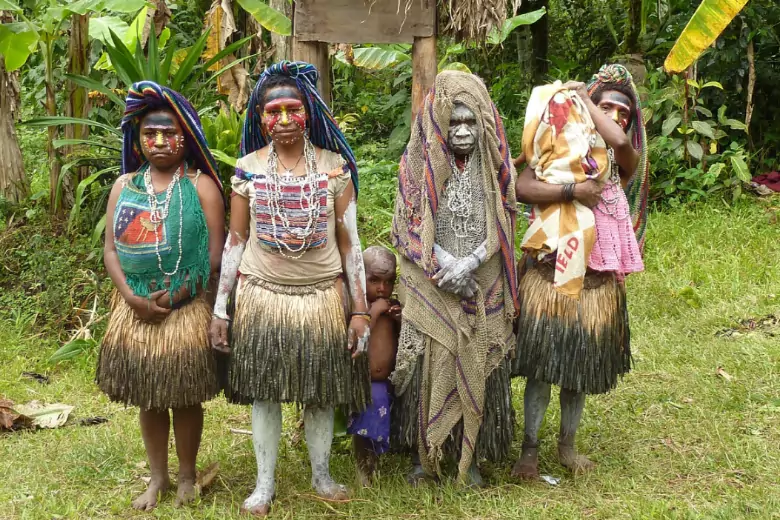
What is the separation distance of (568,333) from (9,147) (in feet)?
17.7

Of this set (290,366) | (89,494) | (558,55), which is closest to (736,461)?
(290,366)

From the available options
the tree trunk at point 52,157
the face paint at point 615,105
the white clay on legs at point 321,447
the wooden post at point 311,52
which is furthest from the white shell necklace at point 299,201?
the tree trunk at point 52,157

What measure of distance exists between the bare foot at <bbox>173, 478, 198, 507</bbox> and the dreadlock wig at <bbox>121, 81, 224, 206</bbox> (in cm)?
135

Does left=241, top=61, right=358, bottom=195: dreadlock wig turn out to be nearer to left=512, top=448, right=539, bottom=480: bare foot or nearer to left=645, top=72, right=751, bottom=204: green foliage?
left=512, top=448, right=539, bottom=480: bare foot

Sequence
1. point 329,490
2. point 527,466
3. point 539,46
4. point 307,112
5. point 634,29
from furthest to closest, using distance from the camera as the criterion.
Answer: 1. point 539,46
2. point 634,29
3. point 527,466
4. point 329,490
5. point 307,112

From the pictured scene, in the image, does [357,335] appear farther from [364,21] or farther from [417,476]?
[364,21]

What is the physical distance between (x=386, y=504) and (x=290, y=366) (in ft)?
2.58

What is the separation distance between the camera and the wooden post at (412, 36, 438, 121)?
14.3 feet

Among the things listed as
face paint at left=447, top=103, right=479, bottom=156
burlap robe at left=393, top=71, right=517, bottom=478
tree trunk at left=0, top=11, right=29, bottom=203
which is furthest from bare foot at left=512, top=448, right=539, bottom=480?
tree trunk at left=0, top=11, right=29, bottom=203

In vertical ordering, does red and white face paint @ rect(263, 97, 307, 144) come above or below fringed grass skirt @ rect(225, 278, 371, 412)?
above

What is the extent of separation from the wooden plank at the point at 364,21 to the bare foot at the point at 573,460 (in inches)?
84.2

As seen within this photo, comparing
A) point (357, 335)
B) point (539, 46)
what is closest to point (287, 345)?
point (357, 335)

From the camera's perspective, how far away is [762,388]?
5.00 m

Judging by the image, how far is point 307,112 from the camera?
374 cm
